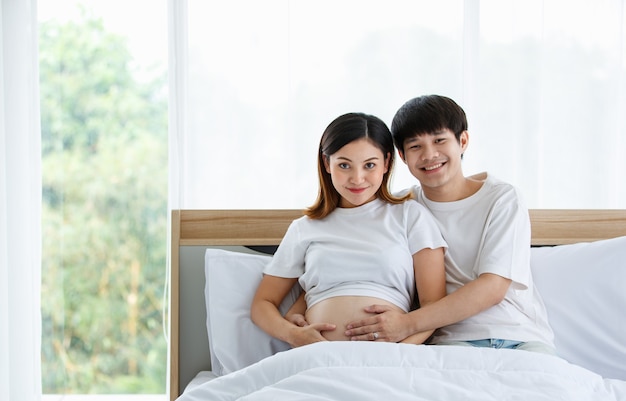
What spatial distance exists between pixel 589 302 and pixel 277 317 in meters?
0.82

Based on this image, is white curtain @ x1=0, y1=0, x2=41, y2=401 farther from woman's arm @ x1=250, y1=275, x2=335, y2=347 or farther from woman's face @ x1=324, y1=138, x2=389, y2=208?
woman's face @ x1=324, y1=138, x2=389, y2=208

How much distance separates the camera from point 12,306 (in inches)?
90.0

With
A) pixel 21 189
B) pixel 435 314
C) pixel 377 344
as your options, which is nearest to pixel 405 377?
pixel 377 344

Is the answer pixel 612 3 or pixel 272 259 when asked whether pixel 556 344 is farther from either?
pixel 612 3

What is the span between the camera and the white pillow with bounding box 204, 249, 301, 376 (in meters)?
1.77

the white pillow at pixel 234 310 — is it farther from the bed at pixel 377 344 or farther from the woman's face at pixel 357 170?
the woman's face at pixel 357 170

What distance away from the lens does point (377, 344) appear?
1396 millimetres

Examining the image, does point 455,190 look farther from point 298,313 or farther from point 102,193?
point 102,193

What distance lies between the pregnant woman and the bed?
131 millimetres

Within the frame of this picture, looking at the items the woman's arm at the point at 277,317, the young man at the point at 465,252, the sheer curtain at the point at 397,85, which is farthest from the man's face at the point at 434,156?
the sheer curtain at the point at 397,85

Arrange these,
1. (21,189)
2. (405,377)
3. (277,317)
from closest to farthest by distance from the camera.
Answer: (405,377)
(277,317)
(21,189)

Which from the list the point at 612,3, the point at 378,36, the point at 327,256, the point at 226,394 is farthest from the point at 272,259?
the point at 612,3

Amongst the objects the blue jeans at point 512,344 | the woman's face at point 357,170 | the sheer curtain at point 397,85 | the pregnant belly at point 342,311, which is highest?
the sheer curtain at point 397,85

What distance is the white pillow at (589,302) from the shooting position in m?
1.77
